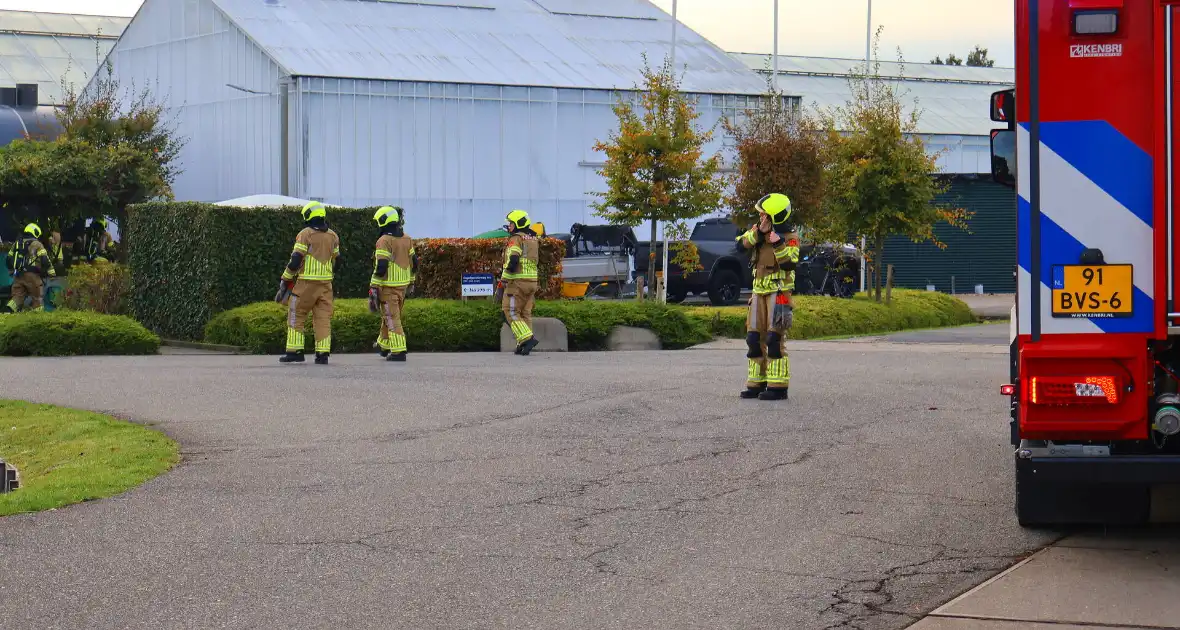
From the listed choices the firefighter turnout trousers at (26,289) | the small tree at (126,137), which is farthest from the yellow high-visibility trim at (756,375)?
the small tree at (126,137)

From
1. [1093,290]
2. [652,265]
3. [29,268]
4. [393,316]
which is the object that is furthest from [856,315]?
[1093,290]

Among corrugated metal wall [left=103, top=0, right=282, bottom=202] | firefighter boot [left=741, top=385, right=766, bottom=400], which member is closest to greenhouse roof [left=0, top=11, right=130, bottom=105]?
corrugated metal wall [left=103, top=0, right=282, bottom=202]

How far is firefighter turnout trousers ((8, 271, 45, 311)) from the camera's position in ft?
82.3

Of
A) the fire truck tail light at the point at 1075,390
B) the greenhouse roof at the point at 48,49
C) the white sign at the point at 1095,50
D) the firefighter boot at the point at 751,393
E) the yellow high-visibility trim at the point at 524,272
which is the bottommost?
the firefighter boot at the point at 751,393

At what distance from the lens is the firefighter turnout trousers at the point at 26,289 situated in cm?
2509

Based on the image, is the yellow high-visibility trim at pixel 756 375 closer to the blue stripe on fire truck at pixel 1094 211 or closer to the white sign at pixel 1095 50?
the blue stripe on fire truck at pixel 1094 211

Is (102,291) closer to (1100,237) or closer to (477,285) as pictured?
(477,285)

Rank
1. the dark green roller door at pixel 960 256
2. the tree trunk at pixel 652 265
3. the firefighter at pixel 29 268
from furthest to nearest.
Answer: the dark green roller door at pixel 960 256 < the tree trunk at pixel 652 265 < the firefighter at pixel 29 268

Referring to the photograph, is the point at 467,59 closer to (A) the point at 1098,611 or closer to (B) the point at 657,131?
(B) the point at 657,131

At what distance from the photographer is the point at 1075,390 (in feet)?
21.9

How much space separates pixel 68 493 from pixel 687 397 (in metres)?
6.44

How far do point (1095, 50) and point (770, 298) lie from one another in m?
7.49

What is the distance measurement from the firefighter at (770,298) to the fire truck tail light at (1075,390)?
6.99 metres

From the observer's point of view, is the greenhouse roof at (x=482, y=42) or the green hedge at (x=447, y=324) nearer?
the green hedge at (x=447, y=324)
